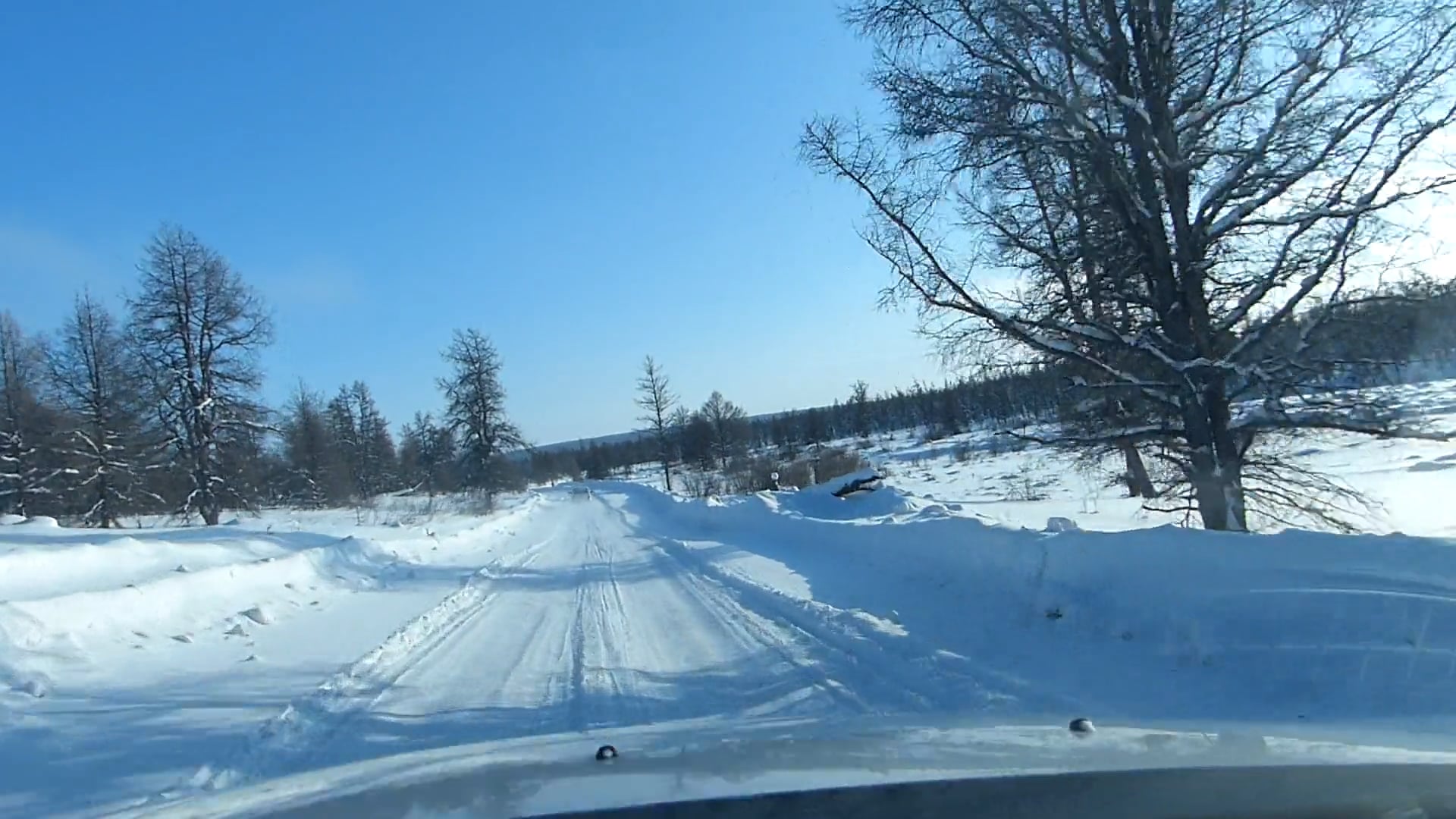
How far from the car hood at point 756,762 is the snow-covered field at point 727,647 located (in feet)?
1.08

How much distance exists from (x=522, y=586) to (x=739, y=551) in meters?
5.35

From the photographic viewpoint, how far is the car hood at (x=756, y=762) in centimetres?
319

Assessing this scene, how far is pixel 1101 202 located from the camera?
9625mm

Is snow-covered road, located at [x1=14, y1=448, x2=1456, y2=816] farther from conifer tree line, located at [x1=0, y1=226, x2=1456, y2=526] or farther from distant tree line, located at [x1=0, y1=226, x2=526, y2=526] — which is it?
distant tree line, located at [x1=0, y1=226, x2=526, y2=526]

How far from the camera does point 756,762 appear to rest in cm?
A: 377

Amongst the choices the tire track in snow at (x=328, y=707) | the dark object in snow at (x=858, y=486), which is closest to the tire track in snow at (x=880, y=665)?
the tire track in snow at (x=328, y=707)

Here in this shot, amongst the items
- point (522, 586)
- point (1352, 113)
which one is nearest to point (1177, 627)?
point (1352, 113)

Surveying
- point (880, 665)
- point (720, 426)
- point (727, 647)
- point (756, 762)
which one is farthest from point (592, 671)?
point (720, 426)

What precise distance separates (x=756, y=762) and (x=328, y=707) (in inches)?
186

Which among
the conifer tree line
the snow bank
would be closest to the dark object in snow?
the conifer tree line

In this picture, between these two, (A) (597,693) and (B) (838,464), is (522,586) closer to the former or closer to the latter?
(A) (597,693)

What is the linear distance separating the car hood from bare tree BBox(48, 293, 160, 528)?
3123 cm

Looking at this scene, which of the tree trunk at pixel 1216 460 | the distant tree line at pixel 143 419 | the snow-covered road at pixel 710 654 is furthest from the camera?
the distant tree line at pixel 143 419

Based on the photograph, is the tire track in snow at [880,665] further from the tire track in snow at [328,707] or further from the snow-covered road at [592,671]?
the tire track in snow at [328,707]
